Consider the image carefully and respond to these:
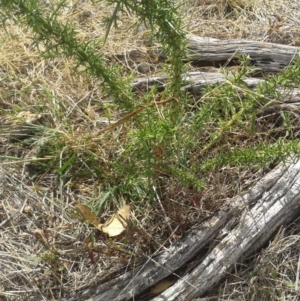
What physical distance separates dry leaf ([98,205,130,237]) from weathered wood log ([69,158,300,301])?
181 millimetres

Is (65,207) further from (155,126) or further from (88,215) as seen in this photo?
(155,126)

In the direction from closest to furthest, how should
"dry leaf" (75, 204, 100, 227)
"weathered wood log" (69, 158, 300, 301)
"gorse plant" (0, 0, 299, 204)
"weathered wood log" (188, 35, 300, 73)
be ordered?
"gorse plant" (0, 0, 299, 204) < "weathered wood log" (69, 158, 300, 301) < "dry leaf" (75, 204, 100, 227) < "weathered wood log" (188, 35, 300, 73)

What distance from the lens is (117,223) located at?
235 centimetres

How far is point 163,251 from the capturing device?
2.31 meters

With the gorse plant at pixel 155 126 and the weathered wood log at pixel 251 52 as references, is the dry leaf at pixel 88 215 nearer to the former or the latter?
the gorse plant at pixel 155 126

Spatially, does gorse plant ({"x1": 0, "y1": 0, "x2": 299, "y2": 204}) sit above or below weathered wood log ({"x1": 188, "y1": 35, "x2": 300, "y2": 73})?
above

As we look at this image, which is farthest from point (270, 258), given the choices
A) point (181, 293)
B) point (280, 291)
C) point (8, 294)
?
point (8, 294)

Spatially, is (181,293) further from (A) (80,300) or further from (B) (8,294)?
(B) (8,294)

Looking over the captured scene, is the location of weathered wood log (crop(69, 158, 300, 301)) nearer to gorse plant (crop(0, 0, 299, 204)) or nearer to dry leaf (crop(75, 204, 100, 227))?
gorse plant (crop(0, 0, 299, 204))

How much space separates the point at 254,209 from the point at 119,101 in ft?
2.53

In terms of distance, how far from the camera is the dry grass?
7.49 feet

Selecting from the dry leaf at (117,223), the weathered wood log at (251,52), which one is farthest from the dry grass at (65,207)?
the weathered wood log at (251,52)

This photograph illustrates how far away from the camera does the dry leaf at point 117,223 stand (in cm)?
230

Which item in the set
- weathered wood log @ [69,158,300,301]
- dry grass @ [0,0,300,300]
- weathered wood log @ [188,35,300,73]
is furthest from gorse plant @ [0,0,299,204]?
weathered wood log @ [188,35,300,73]
